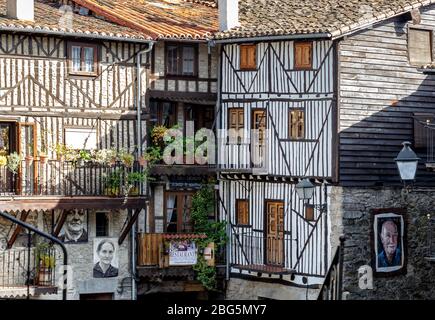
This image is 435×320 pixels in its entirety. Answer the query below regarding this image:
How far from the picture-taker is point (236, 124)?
29.8m

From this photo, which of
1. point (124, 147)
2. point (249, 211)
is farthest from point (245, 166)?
point (124, 147)

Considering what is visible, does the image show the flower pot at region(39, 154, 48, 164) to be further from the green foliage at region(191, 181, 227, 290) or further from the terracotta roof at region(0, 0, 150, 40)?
the green foliage at region(191, 181, 227, 290)

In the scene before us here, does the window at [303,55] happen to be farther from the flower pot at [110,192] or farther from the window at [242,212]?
the flower pot at [110,192]

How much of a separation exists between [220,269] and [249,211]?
1.84 m

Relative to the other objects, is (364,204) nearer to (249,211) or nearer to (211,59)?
(249,211)

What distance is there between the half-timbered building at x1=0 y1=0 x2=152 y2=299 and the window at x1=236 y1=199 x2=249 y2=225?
9.51 feet

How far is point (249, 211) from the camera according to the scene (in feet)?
96.9

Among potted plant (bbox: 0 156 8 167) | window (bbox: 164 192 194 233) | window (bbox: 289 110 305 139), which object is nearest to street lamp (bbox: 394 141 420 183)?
window (bbox: 289 110 305 139)

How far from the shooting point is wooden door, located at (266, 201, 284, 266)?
28797 mm

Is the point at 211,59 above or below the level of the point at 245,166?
above

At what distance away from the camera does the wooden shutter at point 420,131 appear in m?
28.9

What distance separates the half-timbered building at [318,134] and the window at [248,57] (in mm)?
40

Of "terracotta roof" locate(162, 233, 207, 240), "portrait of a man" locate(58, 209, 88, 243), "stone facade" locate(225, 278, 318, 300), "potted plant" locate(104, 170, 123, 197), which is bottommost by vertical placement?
"stone facade" locate(225, 278, 318, 300)

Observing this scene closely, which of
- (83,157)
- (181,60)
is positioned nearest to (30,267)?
(83,157)
